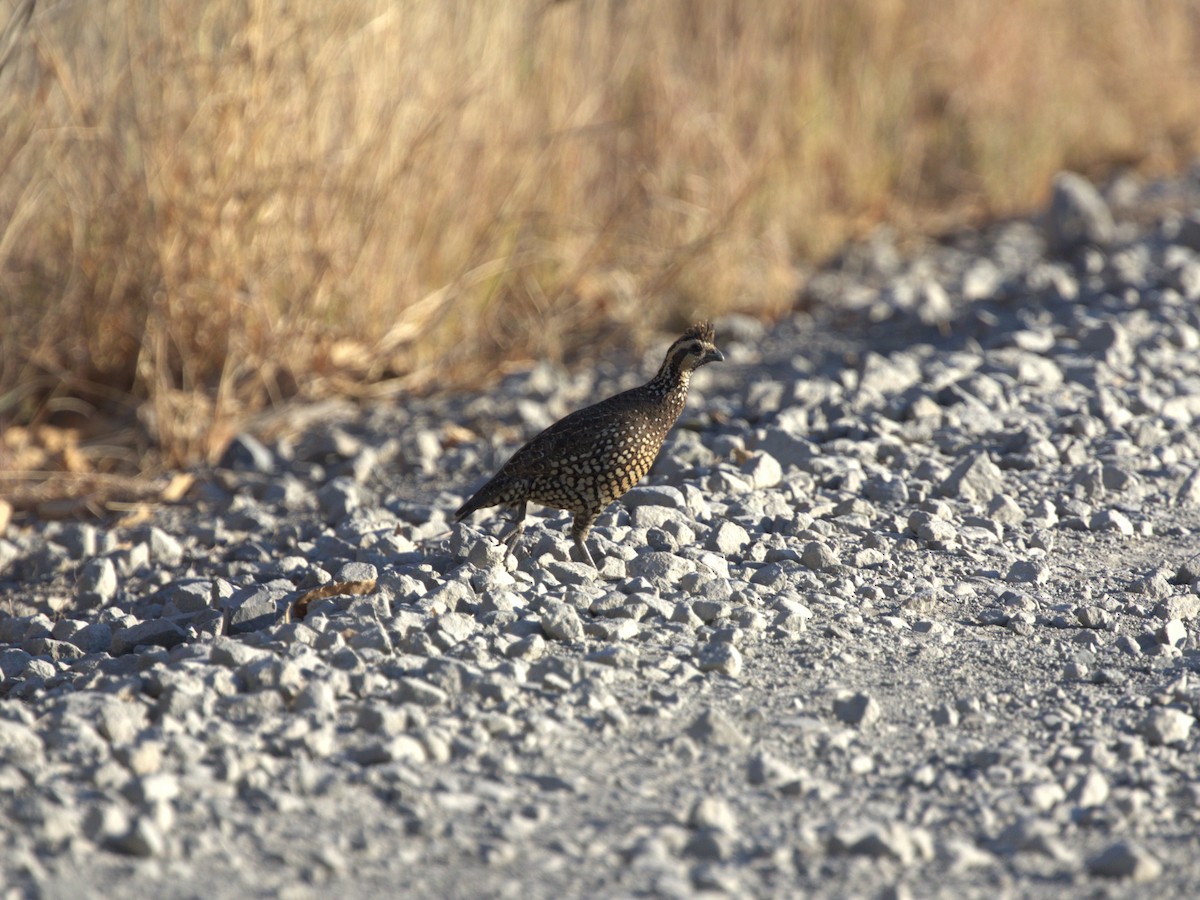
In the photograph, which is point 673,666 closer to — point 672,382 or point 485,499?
point 485,499

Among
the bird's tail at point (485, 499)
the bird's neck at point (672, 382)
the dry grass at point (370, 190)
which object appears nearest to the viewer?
the bird's tail at point (485, 499)

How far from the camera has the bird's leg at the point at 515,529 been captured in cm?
496

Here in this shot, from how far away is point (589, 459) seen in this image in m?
4.88

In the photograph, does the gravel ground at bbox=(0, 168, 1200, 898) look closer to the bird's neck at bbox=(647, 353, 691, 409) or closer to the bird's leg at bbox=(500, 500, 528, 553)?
the bird's leg at bbox=(500, 500, 528, 553)

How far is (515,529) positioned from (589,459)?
383 mm

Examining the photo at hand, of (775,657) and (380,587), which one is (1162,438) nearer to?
(775,657)

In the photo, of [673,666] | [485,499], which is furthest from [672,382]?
[673,666]

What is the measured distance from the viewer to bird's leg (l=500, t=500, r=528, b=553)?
4965mm

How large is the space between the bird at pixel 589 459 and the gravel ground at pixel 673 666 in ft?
0.49

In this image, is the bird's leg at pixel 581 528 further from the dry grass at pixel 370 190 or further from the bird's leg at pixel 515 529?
the dry grass at pixel 370 190

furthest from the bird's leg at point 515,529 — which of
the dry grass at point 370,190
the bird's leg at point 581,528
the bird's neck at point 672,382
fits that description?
the dry grass at point 370,190

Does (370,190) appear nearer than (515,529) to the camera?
No

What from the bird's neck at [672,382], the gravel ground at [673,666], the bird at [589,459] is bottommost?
the gravel ground at [673,666]

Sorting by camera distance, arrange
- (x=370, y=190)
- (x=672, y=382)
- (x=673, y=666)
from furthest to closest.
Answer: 1. (x=370, y=190)
2. (x=672, y=382)
3. (x=673, y=666)
